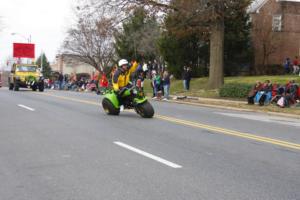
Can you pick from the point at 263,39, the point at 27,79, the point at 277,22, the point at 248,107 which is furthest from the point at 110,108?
the point at 277,22

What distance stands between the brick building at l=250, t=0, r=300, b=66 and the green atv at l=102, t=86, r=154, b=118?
101 ft

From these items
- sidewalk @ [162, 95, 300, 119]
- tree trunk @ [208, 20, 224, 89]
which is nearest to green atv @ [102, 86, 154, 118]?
sidewalk @ [162, 95, 300, 119]

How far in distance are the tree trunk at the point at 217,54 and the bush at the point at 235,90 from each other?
294 cm

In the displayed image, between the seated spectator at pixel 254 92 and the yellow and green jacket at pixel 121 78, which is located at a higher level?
the yellow and green jacket at pixel 121 78

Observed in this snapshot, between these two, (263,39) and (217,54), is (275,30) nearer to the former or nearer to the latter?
(263,39)

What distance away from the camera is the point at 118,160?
8.73m

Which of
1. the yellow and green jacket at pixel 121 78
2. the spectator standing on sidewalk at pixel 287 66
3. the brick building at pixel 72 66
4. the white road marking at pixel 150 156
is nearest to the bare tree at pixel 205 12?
the spectator standing on sidewalk at pixel 287 66

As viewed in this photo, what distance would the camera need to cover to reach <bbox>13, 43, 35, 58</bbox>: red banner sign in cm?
5347

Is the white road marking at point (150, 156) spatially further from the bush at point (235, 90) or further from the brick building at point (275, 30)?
the brick building at point (275, 30)

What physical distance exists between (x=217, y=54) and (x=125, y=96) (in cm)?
1629

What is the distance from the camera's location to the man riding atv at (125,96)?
15.8m

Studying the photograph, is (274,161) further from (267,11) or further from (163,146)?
(267,11)

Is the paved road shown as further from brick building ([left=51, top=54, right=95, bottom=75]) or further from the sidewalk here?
brick building ([left=51, top=54, right=95, bottom=75])

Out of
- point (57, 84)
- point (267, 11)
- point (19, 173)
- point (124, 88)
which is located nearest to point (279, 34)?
point (267, 11)
